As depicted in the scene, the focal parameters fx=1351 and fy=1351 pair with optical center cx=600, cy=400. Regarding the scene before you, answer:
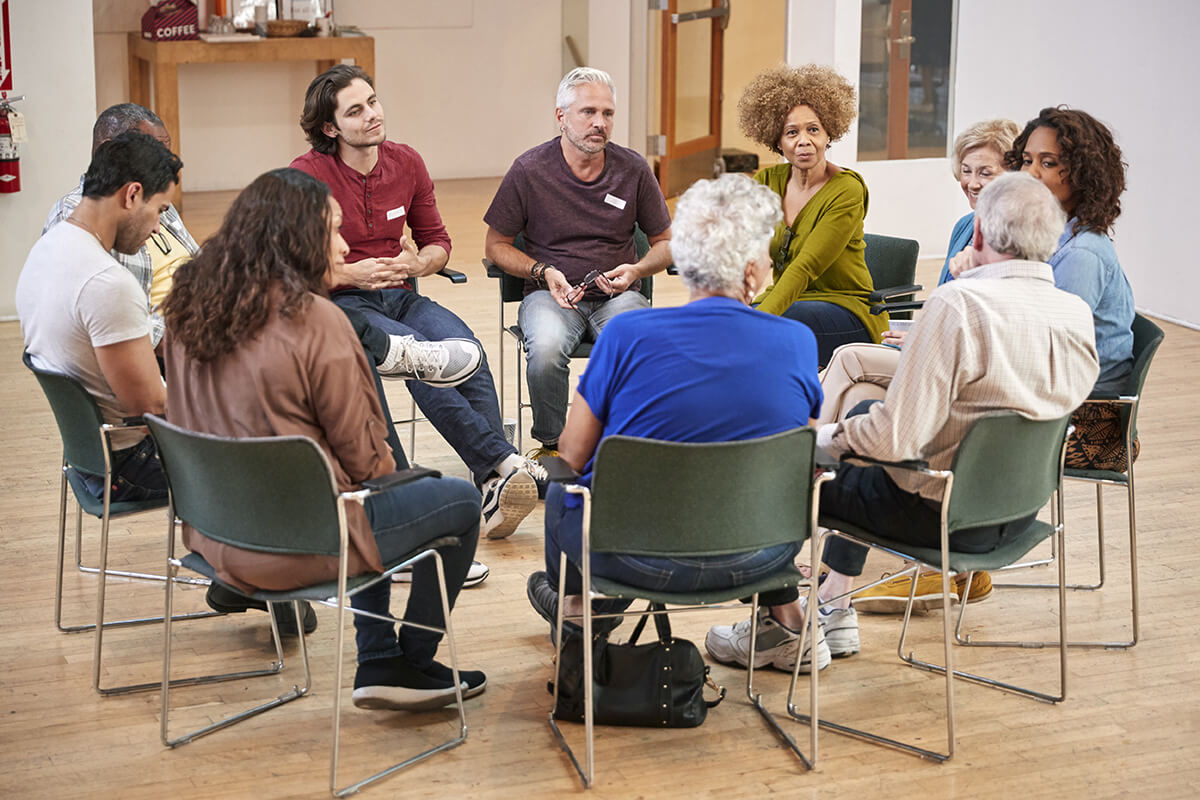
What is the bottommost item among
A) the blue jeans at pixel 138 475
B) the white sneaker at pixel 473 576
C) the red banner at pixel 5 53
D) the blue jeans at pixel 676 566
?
the white sneaker at pixel 473 576

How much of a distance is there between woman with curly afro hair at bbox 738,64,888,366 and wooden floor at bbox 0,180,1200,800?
0.83m

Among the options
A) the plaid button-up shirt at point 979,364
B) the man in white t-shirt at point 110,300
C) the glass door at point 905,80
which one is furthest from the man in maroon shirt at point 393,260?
the glass door at point 905,80

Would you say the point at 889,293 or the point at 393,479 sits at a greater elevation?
the point at 889,293

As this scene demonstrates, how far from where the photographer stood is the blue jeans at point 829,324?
14.1 feet

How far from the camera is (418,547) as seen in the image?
2.83m

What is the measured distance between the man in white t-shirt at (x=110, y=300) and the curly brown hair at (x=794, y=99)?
1984 mm

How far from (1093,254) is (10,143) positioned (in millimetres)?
4846

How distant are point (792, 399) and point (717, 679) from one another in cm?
90

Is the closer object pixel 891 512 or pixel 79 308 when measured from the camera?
pixel 891 512

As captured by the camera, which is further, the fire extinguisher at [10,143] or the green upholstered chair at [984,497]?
the fire extinguisher at [10,143]

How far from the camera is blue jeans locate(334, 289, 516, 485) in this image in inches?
161

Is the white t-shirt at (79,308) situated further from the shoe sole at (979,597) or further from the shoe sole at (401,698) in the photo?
Result: the shoe sole at (979,597)

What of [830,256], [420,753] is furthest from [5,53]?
[420,753]

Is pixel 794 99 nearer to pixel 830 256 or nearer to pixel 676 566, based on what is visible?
pixel 830 256
